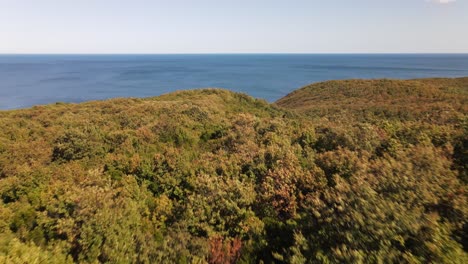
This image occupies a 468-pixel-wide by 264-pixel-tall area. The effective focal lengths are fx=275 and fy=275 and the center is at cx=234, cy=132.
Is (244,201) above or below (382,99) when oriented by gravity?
above

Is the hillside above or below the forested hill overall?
below

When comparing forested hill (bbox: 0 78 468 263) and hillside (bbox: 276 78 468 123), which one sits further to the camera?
hillside (bbox: 276 78 468 123)

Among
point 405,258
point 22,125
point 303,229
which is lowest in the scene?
point 22,125

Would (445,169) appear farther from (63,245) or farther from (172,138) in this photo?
(172,138)

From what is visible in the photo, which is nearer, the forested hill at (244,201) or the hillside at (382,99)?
the forested hill at (244,201)

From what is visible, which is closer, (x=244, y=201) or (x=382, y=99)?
(x=244, y=201)

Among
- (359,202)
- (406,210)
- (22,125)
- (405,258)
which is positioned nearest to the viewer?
(405,258)

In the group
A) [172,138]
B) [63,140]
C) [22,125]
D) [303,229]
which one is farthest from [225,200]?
[22,125]

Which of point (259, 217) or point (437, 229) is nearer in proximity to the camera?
point (437, 229)
